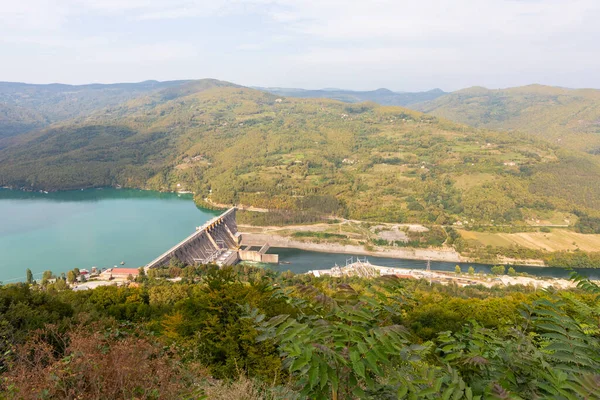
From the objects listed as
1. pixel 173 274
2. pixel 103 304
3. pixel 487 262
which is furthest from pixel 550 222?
pixel 103 304

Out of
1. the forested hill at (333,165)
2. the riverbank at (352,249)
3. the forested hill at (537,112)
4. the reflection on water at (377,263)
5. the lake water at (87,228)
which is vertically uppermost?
the forested hill at (537,112)

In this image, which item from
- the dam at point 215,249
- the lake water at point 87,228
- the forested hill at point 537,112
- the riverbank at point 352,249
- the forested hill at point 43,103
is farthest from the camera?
the forested hill at point 43,103

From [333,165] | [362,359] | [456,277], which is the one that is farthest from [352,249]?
[362,359]

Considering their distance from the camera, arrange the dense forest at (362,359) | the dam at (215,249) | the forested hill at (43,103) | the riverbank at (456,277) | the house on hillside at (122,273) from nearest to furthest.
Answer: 1. the dense forest at (362,359)
2. the house on hillside at (122,273)
3. the riverbank at (456,277)
4. the dam at (215,249)
5. the forested hill at (43,103)

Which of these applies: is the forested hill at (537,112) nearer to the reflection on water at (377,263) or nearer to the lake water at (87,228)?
the reflection on water at (377,263)

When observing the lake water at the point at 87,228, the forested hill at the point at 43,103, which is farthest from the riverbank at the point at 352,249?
the forested hill at the point at 43,103

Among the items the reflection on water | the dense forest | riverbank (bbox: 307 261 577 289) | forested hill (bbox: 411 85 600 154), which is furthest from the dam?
forested hill (bbox: 411 85 600 154)

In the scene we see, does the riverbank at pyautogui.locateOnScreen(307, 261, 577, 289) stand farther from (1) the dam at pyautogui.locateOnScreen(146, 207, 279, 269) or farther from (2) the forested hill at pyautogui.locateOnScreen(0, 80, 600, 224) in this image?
(2) the forested hill at pyautogui.locateOnScreen(0, 80, 600, 224)
